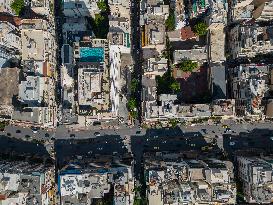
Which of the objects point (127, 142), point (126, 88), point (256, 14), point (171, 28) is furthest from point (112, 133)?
point (256, 14)

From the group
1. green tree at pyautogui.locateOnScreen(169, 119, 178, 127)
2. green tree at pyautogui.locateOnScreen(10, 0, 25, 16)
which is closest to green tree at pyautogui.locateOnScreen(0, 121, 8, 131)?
green tree at pyautogui.locateOnScreen(10, 0, 25, 16)

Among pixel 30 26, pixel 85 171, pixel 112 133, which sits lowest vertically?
pixel 85 171

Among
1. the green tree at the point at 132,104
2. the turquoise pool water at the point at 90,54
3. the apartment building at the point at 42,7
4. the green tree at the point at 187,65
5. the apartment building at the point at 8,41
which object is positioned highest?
the apartment building at the point at 42,7

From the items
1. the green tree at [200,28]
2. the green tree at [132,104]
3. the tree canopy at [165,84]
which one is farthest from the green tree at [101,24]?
the green tree at [200,28]

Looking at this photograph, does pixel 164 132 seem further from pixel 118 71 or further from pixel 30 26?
pixel 30 26

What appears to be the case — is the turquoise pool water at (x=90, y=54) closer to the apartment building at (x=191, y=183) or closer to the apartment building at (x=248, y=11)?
the apartment building at (x=191, y=183)
